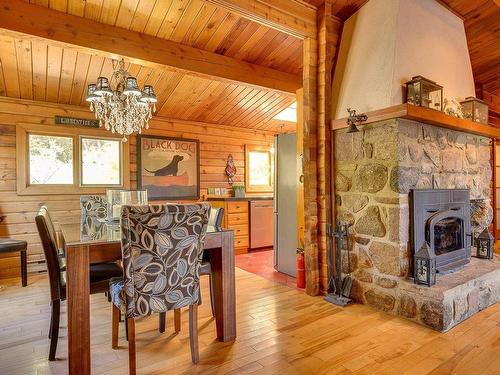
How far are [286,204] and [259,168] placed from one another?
2.22 m

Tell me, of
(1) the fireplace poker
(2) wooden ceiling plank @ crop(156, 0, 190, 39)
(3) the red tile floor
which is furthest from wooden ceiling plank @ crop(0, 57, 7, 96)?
(1) the fireplace poker

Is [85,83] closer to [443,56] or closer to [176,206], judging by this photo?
[176,206]

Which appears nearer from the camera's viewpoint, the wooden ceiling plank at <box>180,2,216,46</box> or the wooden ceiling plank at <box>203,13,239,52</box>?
the wooden ceiling plank at <box>180,2,216,46</box>

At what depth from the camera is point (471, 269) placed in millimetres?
2881

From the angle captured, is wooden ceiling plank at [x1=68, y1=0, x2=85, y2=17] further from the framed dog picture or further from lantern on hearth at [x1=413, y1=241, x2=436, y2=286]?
lantern on hearth at [x1=413, y1=241, x2=436, y2=286]

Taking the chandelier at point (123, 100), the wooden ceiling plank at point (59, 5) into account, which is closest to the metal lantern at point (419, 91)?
the chandelier at point (123, 100)

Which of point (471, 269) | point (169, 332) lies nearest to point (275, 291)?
point (169, 332)

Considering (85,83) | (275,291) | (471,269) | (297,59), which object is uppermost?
(297,59)

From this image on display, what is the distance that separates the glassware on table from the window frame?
208cm

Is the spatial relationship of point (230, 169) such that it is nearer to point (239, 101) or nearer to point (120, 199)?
point (239, 101)

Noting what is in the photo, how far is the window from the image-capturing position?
583 centimetres

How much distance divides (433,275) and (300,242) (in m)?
1.37

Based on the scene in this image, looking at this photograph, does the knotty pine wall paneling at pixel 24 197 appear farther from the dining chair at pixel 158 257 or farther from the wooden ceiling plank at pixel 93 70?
the dining chair at pixel 158 257

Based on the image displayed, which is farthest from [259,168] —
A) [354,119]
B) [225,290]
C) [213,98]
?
[225,290]
